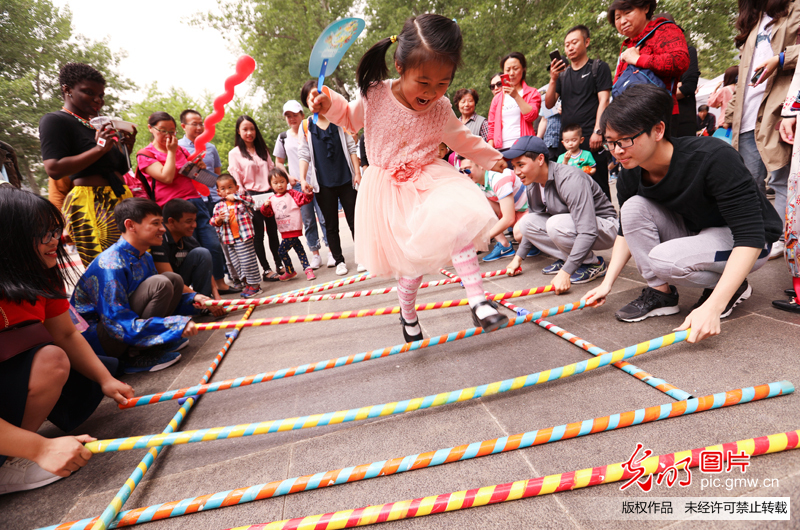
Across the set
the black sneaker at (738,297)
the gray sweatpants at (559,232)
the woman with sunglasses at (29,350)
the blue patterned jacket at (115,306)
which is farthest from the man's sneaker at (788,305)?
the blue patterned jacket at (115,306)

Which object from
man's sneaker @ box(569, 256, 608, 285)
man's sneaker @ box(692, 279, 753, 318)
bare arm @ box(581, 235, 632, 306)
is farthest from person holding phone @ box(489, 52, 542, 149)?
man's sneaker @ box(692, 279, 753, 318)

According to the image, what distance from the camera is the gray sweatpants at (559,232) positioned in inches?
120

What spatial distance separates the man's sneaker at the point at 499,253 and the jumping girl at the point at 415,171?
93.8 inches

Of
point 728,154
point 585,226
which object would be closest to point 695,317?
point 728,154

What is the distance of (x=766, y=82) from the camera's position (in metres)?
2.45

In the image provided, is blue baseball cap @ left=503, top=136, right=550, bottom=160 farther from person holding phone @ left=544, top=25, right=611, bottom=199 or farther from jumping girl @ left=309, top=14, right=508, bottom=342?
person holding phone @ left=544, top=25, right=611, bottom=199

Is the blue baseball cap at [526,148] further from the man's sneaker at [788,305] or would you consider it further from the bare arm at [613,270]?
the man's sneaker at [788,305]

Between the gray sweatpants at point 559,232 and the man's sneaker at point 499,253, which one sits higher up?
the gray sweatpants at point 559,232

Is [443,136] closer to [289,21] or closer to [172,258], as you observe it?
[172,258]

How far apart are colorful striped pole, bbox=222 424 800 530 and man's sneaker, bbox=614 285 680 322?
1.14 metres

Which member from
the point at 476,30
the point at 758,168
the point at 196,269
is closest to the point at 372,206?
the point at 196,269

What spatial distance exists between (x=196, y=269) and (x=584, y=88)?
4379mm

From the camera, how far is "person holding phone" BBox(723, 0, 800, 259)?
2.32 meters

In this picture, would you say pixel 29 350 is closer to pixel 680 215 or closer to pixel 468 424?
pixel 468 424
